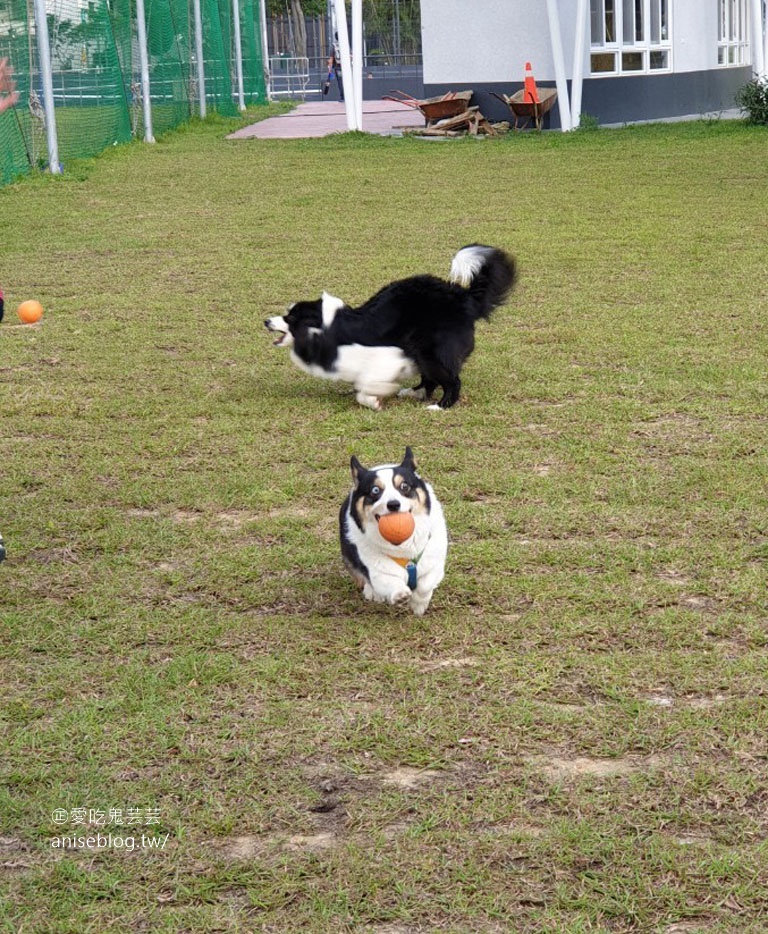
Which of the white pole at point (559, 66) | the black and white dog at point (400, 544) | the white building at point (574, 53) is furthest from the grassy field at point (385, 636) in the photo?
the white building at point (574, 53)

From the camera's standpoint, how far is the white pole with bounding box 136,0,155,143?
18219 millimetres

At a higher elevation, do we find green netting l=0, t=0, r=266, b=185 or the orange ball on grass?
green netting l=0, t=0, r=266, b=185

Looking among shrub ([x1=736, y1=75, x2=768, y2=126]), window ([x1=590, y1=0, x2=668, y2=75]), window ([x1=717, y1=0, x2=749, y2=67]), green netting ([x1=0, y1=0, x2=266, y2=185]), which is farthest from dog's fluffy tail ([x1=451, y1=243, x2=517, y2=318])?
window ([x1=717, y1=0, x2=749, y2=67])

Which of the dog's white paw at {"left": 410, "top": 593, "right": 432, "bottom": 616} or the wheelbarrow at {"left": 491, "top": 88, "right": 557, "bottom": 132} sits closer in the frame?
the dog's white paw at {"left": 410, "top": 593, "right": 432, "bottom": 616}

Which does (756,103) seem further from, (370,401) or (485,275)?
(370,401)

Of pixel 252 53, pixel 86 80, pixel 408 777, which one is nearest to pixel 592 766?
pixel 408 777

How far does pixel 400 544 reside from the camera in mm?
3691

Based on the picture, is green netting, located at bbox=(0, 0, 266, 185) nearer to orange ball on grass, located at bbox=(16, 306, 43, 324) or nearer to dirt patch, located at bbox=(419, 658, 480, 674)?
orange ball on grass, located at bbox=(16, 306, 43, 324)

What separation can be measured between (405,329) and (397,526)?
8.10 ft

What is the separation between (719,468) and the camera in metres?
5.07

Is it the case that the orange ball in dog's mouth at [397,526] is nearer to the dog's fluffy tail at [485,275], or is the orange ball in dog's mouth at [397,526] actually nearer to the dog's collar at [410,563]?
the dog's collar at [410,563]

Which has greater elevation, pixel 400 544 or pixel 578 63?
pixel 578 63

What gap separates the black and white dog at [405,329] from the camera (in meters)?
5.92

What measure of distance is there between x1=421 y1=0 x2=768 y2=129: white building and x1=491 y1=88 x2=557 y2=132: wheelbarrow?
28 centimetres
